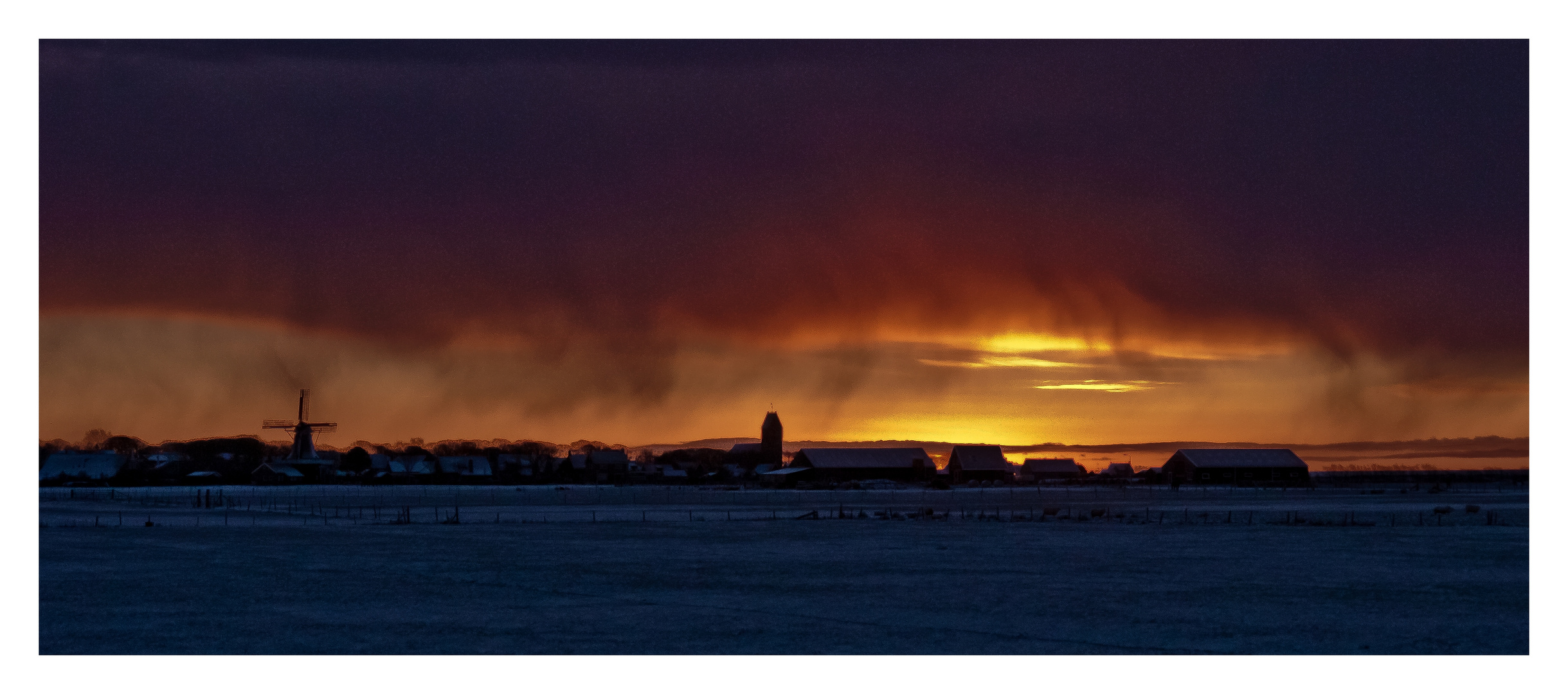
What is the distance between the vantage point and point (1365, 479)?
161 m

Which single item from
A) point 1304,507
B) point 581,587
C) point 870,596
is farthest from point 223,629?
point 1304,507

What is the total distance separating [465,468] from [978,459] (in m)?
73.1

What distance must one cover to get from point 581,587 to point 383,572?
5.93 m

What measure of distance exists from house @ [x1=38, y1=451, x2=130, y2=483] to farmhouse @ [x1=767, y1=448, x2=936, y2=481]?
270 ft

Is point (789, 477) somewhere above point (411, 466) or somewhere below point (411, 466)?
above

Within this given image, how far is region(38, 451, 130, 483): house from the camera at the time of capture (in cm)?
15488

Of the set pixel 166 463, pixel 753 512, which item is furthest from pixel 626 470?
pixel 753 512

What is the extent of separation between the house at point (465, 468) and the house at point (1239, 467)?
297ft

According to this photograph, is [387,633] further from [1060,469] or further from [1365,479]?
[1060,469]

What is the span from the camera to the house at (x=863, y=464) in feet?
496

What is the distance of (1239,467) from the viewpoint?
13775 centimetres

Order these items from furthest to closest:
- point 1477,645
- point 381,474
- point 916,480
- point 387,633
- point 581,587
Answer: point 381,474 → point 916,480 → point 581,587 → point 387,633 → point 1477,645

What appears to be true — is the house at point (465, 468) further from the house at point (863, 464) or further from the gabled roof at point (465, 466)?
the house at point (863, 464)

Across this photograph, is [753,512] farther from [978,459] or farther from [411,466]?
[411,466]
